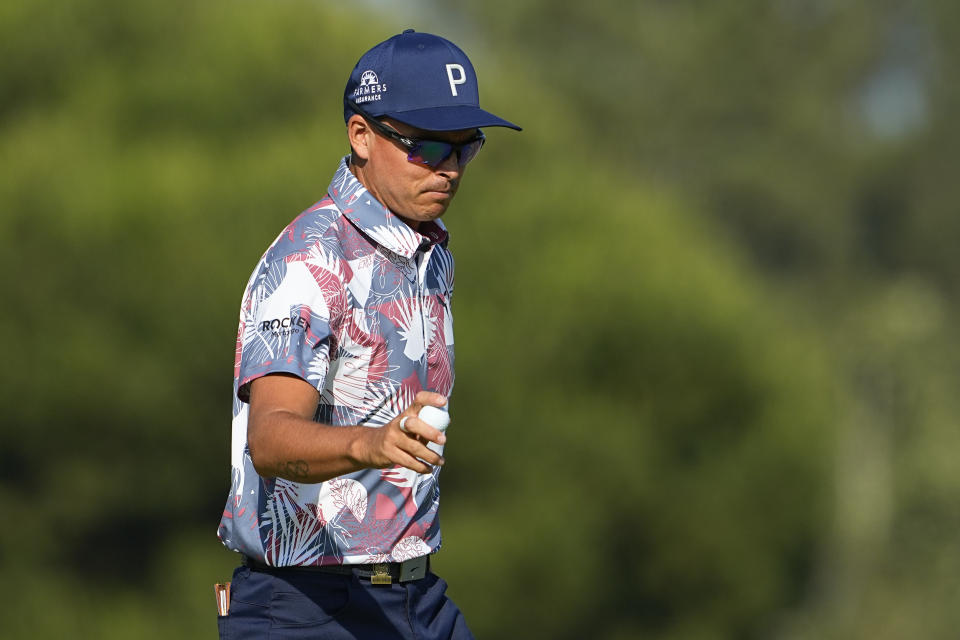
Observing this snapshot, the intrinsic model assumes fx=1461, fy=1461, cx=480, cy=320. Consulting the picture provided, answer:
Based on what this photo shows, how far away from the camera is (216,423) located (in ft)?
49.4

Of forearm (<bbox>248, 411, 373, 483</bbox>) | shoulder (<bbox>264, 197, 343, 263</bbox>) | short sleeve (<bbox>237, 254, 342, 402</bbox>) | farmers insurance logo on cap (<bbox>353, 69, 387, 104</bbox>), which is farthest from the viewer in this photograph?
farmers insurance logo on cap (<bbox>353, 69, 387, 104</bbox>)

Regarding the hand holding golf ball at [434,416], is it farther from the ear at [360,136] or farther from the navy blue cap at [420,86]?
the ear at [360,136]

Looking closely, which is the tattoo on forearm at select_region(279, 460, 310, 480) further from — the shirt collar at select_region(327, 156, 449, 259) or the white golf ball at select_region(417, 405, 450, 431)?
the shirt collar at select_region(327, 156, 449, 259)

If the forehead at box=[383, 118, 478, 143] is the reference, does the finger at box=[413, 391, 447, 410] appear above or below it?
below

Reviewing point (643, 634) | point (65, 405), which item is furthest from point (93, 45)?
point (643, 634)

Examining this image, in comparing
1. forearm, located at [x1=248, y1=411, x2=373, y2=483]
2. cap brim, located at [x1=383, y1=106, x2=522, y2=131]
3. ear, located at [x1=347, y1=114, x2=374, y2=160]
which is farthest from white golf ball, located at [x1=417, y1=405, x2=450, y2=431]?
ear, located at [x1=347, y1=114, x2=374, y2=160]

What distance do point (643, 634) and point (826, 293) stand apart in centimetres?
2312

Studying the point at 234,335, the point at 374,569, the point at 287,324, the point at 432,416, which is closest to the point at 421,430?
the point at 432,416

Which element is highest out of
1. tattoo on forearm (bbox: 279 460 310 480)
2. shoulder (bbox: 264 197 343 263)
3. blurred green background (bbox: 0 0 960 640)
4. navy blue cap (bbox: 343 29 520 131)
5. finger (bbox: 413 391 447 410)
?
navy blue cap (bbox: 343 29 520 131)

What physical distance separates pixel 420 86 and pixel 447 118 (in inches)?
4.3

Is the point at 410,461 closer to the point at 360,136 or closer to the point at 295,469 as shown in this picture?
the point at 295,469

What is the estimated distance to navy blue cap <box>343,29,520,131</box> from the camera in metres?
3.51

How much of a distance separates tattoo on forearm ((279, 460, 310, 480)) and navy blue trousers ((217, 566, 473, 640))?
626mm

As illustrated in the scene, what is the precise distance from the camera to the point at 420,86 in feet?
11.6
